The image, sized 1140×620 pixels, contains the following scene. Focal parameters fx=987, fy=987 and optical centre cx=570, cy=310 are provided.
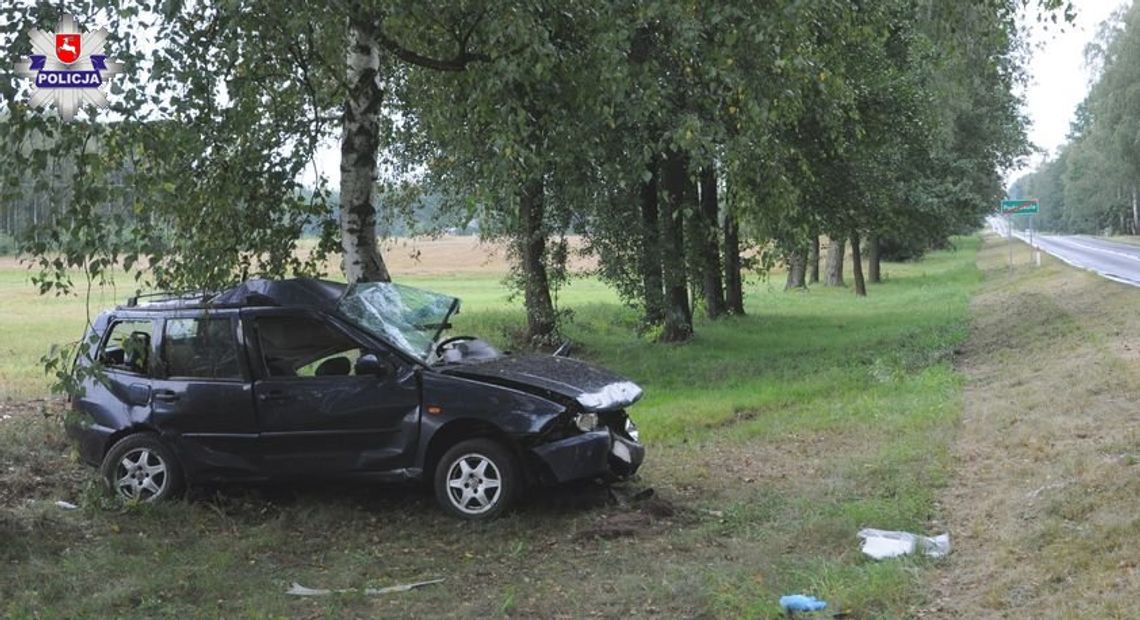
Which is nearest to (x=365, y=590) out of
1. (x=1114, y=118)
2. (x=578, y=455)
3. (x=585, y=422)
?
(x=578, y=455)

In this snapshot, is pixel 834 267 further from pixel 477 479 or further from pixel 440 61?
pixel 477 479

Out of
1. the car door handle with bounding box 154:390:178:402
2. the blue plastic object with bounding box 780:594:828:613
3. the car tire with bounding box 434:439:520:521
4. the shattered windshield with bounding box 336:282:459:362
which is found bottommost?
the blue plastic object with bounding box 780:594:828:613

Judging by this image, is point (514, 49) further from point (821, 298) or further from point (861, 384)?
point (821, 298)

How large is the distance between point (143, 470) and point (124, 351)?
3.12ft

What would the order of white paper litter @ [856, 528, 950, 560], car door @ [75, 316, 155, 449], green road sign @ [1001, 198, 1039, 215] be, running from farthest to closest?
green road sign @ [1001, 198, 1039, 215]
car door @ [75, 316, 155, 449]
white paper litter @ [856, 528, 950, 560]

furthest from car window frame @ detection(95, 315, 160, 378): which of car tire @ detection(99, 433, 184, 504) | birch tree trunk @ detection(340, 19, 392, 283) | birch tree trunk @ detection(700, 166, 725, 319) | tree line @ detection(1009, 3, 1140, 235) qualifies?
tree line @ detection(1009, 3, 1140, 235)

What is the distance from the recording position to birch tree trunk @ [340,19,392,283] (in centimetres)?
884

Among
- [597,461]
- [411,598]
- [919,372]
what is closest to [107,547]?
[411,598]

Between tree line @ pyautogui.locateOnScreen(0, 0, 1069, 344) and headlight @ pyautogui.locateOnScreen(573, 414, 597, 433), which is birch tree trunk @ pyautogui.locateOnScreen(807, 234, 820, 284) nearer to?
tree line @ pyautogui.locateOnScreen(0, 0, 1069, 344)

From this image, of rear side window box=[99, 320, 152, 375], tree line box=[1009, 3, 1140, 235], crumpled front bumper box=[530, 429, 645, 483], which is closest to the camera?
crumpled front bumper box=[530, 429, 645, 483]

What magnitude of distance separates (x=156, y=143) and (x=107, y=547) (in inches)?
111

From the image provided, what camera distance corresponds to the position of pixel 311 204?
9.09 m

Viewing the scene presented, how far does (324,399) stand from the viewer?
7355mm

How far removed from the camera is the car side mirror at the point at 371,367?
7.23 m
